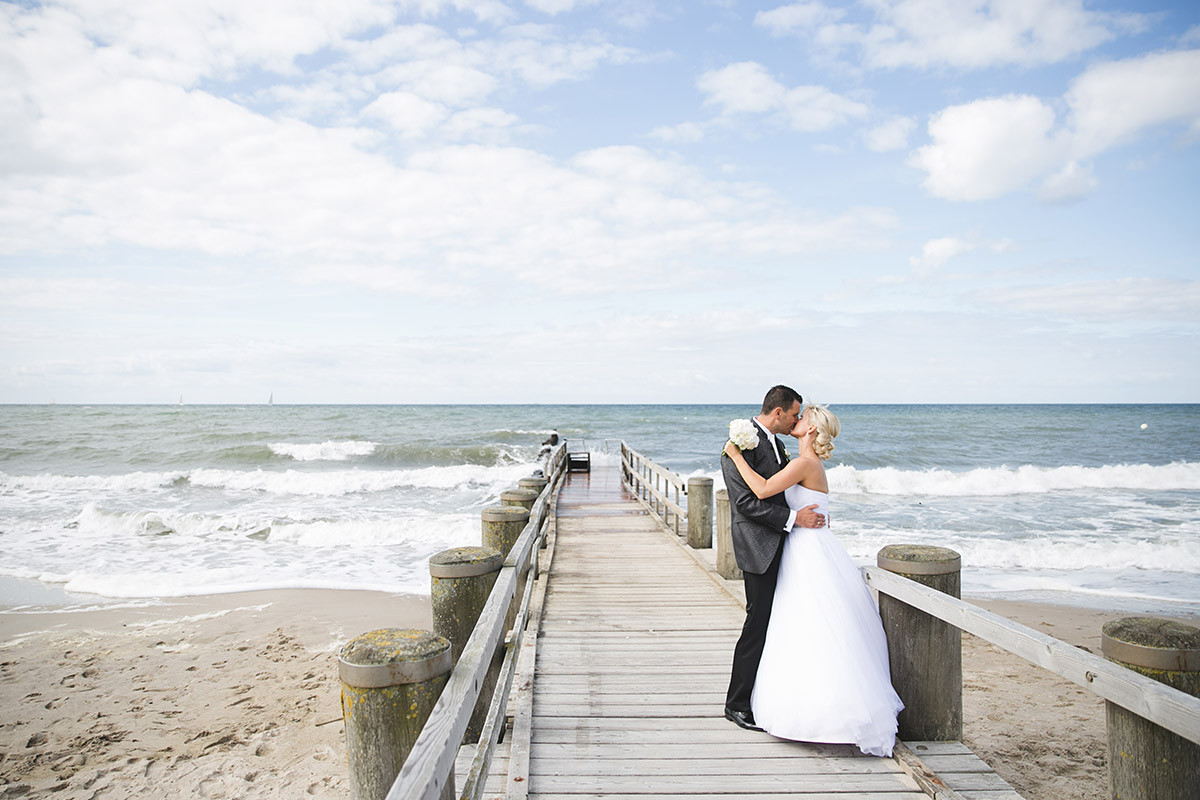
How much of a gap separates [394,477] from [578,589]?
1941 centimetres

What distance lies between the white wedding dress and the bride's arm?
0.20 m

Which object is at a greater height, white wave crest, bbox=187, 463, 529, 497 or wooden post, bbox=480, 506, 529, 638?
wooden post, bbox=480, 506, 529, 638

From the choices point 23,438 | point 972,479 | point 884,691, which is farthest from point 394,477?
point 23,438

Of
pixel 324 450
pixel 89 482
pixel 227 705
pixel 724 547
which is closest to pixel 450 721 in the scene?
pixel 724 547

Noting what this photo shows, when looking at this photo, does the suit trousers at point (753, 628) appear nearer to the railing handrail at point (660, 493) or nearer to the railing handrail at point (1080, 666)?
the railing handrail at point (1080, 666)

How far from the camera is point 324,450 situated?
116 feet

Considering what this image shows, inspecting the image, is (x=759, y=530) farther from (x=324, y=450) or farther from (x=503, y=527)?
(x=324, y=450)

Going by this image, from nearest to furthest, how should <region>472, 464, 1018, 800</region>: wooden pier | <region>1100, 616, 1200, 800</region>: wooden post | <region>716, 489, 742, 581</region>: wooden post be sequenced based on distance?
1. <region>1100, 616, 1200, 800</region>: wooden post
2. <region>472, 464, 1018, 800</region>: wooden pier
3. <region>716, 489, 742, 581</region>: wooden post

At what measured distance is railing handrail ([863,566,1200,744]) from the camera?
2043 millimetres

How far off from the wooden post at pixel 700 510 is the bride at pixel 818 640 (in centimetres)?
542

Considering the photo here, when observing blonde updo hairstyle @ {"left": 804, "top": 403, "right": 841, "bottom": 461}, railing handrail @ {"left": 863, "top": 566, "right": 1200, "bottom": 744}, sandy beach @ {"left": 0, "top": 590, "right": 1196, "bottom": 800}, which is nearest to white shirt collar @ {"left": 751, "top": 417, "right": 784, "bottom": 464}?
blonde updo hairstyle @ {"left": 804, "top": 403, "right": 841, "bottom": 461}

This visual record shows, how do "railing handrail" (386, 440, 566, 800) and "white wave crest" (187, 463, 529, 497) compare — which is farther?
"white wave crest" (187, 463, 529, 497)

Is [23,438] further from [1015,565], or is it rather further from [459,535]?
[1015,565]

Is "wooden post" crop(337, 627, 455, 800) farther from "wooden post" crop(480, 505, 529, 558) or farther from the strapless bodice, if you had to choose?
"wooden post" crop(480, 505, 529, 558)
